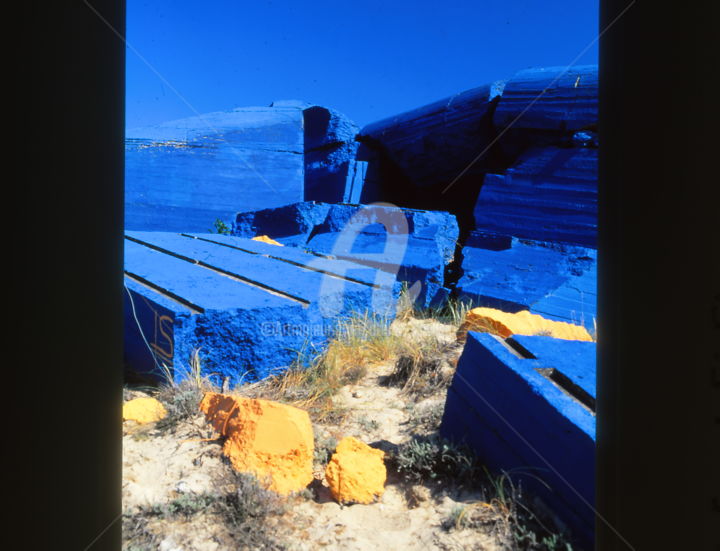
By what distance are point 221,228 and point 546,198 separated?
3917 millimetres

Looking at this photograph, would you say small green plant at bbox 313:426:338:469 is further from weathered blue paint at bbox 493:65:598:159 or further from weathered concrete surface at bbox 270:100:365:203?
weathered concrete surface at bbox 270:100:365:203

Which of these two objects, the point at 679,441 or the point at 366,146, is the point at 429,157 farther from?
the point at 679,441

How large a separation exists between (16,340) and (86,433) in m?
0.13

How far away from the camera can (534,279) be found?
170 inches

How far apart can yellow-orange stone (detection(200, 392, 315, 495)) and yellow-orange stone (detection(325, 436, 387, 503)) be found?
0.36 ft

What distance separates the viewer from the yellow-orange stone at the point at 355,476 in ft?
5.60

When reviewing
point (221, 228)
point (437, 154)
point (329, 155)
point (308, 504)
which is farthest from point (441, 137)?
point (308, 504)

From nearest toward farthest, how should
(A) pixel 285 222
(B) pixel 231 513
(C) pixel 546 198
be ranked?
(B) pixel 231 513 < (C) pixel 546 198 < (A) pixel 285 222

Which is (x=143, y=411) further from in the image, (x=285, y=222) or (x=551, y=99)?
(x=551, y=99)

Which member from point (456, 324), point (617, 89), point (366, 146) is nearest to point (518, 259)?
point (456, 324)

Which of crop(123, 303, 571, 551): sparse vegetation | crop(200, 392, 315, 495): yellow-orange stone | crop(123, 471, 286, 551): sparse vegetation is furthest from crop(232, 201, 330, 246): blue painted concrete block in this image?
crop(123, 471, 286, 551): sparse vegetation

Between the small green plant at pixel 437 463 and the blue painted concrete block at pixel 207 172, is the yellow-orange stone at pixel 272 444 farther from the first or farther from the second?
the blue painted concrete block at pixel 207 172

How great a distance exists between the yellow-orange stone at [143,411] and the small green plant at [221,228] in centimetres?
437

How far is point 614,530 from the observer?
0.49m
